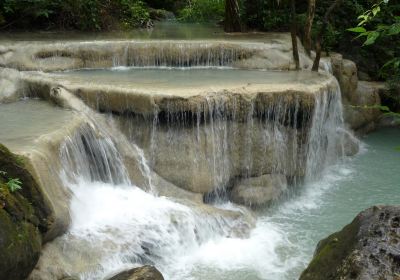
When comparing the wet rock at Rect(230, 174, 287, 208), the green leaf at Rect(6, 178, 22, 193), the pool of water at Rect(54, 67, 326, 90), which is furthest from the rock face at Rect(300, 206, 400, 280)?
the pool of water at Rect(54, 67, 326, 90)

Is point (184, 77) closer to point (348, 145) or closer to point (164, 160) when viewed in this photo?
point (164, 160)

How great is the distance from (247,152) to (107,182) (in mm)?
2224

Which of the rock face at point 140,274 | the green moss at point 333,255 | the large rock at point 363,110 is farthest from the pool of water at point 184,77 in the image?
the green moss at point 333,255

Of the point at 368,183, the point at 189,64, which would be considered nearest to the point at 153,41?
the point at 189,64

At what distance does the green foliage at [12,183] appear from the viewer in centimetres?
461

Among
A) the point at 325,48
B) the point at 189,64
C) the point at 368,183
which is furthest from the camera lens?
the point at 325,48

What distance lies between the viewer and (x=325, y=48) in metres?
11.6

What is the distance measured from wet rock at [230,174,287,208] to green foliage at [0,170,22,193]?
3.66m

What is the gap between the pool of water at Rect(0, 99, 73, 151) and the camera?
599 cm

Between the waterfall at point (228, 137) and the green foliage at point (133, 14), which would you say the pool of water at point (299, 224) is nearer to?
the waterfall at point (228, 137)

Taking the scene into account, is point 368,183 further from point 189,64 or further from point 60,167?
point 60,167

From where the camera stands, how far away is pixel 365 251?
4027 millimetres

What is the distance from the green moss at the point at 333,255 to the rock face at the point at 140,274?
4.89 ft

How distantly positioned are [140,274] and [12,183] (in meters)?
1.50
